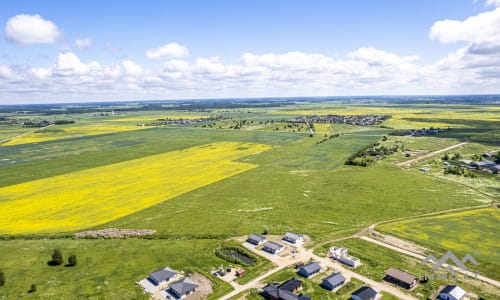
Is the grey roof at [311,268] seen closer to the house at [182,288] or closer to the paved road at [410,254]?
the paved road at [410,254]

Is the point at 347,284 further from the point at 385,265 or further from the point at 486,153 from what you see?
the point at 486,153

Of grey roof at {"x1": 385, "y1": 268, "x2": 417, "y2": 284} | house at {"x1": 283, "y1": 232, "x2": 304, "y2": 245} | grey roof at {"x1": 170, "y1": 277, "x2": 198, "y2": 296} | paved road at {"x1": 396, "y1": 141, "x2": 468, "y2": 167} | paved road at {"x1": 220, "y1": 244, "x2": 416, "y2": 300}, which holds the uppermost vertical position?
paved road at {"x1": 396, "y1": 141, "x2": 468, "y2": 167}

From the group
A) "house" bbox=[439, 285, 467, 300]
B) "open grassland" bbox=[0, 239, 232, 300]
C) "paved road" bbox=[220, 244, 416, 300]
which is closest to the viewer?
"house" bbox=[439, 285, 467, 300]

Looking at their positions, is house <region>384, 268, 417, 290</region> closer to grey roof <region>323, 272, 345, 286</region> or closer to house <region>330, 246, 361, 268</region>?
house <region>330, 246, 361, 268</region>

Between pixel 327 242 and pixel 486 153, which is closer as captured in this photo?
pixel 327 242

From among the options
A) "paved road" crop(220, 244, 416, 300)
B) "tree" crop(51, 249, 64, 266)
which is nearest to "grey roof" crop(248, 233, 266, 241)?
"paved road" crop(220, 244, 416, 300)

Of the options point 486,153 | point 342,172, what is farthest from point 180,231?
point 486,153

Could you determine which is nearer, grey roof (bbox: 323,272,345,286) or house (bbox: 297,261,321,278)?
grey roof (bbox: 323,272,345,286)
